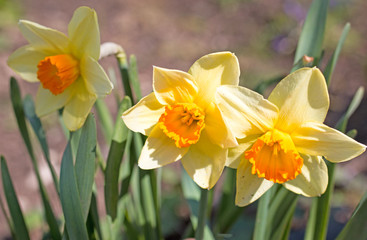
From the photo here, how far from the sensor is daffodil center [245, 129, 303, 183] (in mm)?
887

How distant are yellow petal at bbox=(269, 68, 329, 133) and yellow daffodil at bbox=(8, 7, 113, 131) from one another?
401 millimetres

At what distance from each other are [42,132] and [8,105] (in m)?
1.94

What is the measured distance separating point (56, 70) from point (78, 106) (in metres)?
0.11

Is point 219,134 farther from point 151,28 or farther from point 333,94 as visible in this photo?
point 151,28

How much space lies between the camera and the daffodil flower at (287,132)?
875mm

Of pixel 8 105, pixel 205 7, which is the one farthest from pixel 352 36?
pixel 8 105

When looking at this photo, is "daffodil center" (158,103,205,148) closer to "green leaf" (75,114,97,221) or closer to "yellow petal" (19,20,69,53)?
"green leaf" (75,114,97,221)

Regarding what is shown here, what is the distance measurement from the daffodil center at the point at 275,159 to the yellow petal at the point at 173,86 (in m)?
0.19

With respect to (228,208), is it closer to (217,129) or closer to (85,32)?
(217,129)

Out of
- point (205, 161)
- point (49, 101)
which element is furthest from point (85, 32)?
point (205, 161)

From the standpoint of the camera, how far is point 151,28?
3779 mm

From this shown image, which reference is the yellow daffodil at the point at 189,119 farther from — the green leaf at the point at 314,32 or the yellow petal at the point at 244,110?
the green leaf at the point at 314,32

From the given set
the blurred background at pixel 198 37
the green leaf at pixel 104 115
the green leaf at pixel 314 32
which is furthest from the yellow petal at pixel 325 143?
the blurred background at pixel 198 37

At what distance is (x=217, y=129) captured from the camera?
2.93ft
